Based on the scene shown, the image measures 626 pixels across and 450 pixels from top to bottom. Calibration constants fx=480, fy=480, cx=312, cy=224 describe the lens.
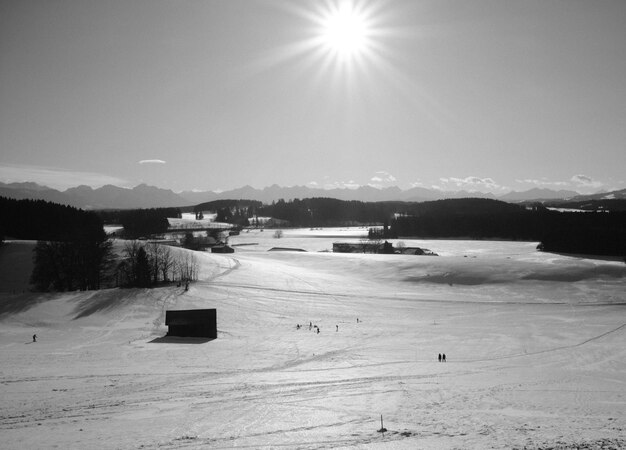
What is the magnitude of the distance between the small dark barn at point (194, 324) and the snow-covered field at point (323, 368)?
1.24 metres

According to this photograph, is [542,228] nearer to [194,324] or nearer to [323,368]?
[194,324]

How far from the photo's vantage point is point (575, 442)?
46.1 ft

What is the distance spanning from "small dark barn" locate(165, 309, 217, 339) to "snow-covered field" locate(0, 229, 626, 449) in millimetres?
1236

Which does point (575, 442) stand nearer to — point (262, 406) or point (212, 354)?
point (262, 406)

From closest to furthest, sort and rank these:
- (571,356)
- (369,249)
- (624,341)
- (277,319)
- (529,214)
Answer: (571,356)
(624,341)
(277,319)
(369,249)
(529,214)

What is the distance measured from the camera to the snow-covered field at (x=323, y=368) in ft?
52.6

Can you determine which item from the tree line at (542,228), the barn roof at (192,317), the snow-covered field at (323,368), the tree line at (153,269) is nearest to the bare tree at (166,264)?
the tree line at (153,269)

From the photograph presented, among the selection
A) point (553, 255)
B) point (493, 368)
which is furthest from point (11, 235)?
point (553, 255)

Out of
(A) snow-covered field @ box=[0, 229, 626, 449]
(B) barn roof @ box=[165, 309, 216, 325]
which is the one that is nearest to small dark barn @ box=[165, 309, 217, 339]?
(B) barn roof @ box=[165, 309, 216, 325]

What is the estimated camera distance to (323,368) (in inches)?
1072

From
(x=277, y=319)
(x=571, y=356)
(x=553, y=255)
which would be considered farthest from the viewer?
(x=553, y=255)

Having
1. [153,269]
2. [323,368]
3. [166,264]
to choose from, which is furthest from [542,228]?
[323,368]

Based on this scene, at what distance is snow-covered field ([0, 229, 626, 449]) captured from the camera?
52.6 feet

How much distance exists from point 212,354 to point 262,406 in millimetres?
13133
